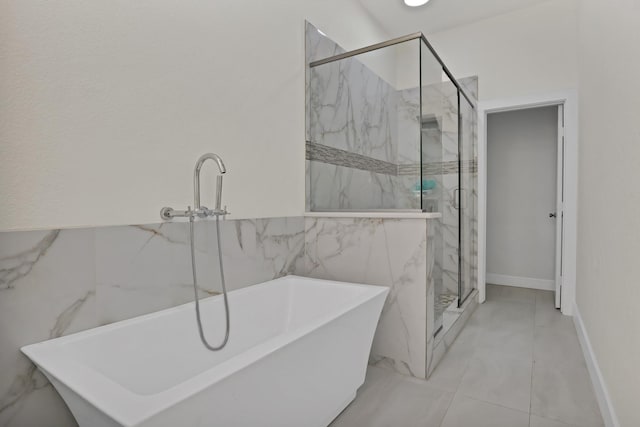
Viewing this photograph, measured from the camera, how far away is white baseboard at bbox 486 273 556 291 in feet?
13.5

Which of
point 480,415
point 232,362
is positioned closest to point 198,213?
point 232,362

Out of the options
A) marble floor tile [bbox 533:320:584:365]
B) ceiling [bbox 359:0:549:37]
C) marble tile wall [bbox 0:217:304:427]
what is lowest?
marble floor tile [bbox 533:320:584:365]

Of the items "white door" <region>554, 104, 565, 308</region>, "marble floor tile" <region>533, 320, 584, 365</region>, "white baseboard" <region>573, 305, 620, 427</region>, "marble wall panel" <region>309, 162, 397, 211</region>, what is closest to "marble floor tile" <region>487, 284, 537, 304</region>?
"white door" <region>554, 104, 565, 308</region>

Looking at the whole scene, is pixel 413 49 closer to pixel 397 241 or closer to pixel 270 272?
pixel 397 241

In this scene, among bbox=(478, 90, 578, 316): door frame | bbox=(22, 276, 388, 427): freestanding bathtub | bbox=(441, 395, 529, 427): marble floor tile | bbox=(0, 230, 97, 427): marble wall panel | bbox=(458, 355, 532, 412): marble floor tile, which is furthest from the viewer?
bbox=(478, 90, 578, 316): door frame

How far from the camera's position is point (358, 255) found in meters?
2.16

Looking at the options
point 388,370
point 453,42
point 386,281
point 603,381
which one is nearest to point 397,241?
point 386,281

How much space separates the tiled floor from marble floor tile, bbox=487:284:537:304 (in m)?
1.00

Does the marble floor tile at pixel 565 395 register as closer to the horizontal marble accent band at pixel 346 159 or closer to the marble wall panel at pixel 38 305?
the horizontal marble accent band at pixel 346 159

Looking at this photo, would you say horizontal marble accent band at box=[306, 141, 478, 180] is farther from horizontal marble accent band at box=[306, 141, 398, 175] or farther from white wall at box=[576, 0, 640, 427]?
white wall at box=[576, 0, 640, 427]

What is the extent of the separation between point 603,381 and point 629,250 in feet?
2.70

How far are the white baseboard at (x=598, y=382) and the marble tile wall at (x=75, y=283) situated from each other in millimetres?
1817

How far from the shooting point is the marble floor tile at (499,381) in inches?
69.3

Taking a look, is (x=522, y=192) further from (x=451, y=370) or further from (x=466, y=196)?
(x=451, y=370)
